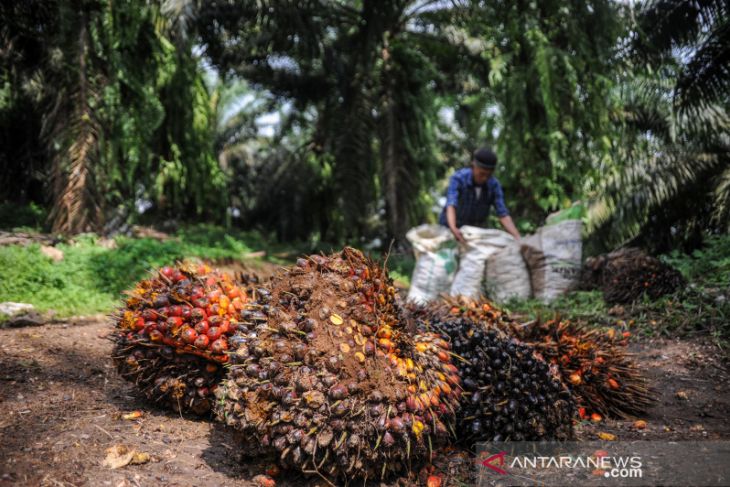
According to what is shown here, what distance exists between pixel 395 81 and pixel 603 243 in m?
6.29

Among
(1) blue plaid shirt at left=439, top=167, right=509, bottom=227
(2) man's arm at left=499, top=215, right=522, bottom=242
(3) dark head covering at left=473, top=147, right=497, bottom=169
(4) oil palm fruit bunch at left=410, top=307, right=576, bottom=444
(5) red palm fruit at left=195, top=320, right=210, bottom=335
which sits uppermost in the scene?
(3) dark head covering at left=473, top=147, right=497, bottom=169

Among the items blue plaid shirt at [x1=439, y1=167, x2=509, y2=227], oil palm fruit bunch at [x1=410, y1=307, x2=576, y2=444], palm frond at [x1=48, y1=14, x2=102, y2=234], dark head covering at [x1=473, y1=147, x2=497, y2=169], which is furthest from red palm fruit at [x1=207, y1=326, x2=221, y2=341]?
palm frond at [x1=48, y1=14, x2=102, y2=234]

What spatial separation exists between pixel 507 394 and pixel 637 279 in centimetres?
321

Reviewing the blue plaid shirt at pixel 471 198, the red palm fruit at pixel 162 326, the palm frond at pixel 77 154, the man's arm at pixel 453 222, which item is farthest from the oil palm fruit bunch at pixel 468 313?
the palm frond at pixel 77 154

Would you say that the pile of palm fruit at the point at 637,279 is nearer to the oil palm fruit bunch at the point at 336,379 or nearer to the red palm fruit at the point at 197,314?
the oil palm fruit bunch at the point at 336,379

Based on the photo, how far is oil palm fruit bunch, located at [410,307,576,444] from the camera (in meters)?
2.31

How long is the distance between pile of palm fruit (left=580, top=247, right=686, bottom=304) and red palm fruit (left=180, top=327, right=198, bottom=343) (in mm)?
4061

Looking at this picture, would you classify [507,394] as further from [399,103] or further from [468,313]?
[399,103]

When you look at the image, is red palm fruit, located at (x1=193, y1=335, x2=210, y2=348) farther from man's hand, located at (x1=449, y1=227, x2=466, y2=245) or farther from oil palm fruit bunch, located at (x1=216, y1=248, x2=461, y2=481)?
man's hand, located at (x1=449, y1=227, x2=466, y2=245)

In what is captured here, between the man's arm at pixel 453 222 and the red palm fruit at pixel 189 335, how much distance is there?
144 inches

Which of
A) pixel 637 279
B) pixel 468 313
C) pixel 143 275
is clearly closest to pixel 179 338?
pixel 468 313

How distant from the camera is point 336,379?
1900 millimetres

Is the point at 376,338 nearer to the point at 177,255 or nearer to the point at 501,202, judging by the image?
the point at 501,202

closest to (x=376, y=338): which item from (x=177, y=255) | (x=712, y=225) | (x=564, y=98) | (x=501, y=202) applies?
(x=501, y=202)
